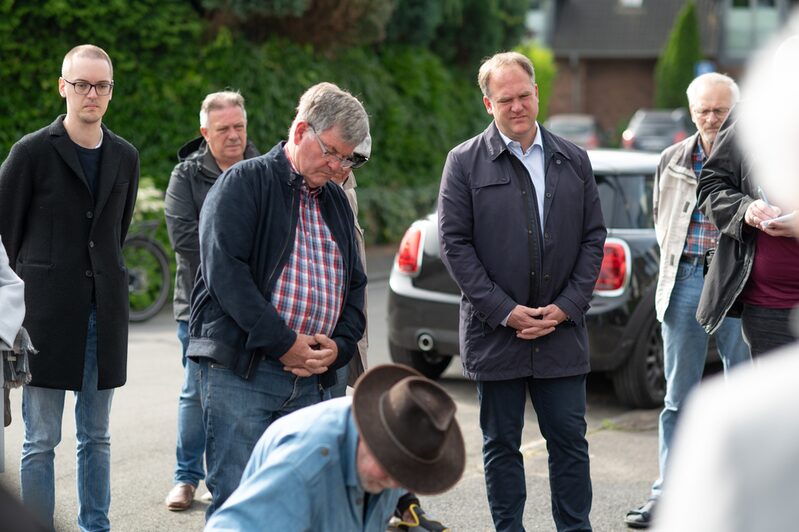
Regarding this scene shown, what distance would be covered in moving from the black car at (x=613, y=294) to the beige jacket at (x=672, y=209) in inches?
69.9

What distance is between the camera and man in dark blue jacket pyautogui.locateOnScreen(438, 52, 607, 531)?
4766 mm

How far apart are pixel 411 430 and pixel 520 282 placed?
6.62ft

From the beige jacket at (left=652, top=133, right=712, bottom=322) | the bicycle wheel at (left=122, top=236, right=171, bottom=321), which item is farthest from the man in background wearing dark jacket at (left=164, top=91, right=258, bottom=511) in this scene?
the bicycle wheel at (left=122, top=236, right=171, bottom=321)

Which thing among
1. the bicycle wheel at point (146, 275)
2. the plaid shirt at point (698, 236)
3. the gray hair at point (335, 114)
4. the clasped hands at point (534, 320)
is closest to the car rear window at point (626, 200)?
the plaid shirt at point (698, 236)

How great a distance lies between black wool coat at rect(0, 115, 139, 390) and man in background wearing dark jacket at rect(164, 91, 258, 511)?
105cm

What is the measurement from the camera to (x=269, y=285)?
4039 mm

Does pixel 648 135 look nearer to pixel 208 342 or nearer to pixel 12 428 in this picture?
pixel 12 428

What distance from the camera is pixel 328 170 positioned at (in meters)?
4.07

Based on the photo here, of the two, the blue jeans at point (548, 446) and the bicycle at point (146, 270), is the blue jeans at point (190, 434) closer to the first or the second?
the blue jeans at point (548, 446)

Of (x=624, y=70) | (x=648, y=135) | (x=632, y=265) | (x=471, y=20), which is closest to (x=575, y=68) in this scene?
(x=624, y=70)

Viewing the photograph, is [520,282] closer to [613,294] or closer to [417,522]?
[417,522]

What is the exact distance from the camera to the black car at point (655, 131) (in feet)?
114

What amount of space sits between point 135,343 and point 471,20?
12.5 m

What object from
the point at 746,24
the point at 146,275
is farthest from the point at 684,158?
the point at 746,24
